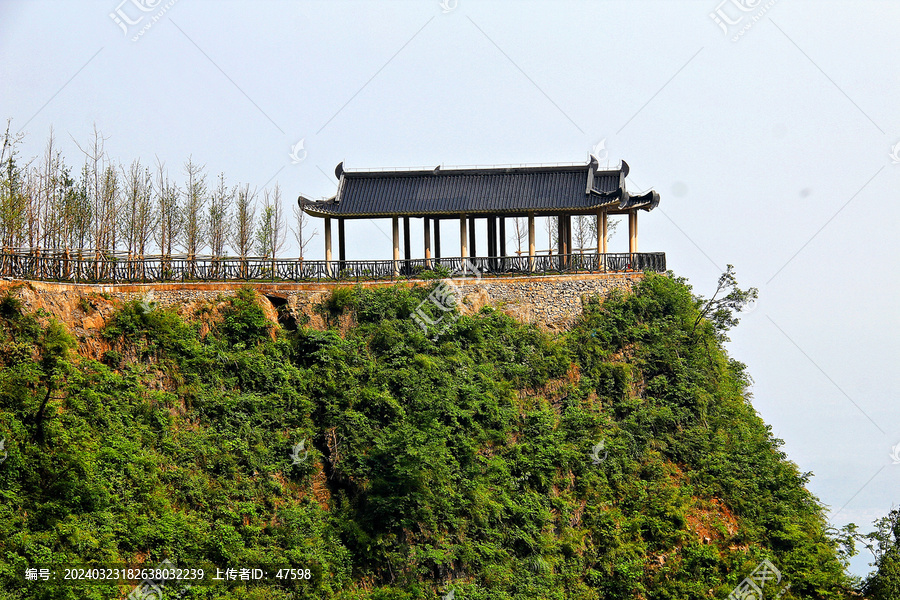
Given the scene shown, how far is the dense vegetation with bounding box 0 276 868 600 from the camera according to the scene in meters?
21.1

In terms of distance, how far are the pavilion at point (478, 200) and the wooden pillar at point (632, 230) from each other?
36mm

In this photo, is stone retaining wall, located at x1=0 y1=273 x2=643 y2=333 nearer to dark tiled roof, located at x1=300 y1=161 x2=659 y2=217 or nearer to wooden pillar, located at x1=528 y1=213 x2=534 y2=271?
wooden pillar, located at x1=528 y1=213 x2=534 y2=271

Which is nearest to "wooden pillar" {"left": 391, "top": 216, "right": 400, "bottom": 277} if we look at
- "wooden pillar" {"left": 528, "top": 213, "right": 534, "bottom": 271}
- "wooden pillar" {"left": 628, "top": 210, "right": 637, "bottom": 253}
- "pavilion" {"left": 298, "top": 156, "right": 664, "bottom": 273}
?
"pavilion" {"left": 298, "top": 156, "right": 664, "bottom": 273}

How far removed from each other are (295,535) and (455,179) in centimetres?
1485

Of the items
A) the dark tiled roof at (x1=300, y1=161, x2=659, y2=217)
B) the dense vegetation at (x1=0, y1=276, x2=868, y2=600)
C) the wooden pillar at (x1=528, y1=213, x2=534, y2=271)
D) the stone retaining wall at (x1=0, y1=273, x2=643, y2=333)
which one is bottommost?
the dense vegetation at (x1=0, y1=276, x2=868, y2=600)

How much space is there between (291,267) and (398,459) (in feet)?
28.7

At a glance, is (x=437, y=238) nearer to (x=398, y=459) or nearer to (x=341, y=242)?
(x=341, y=242)

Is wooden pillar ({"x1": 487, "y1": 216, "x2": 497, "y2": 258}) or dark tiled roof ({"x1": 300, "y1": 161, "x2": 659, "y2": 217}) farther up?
dark tiled roof ({"x1": 300, "y1": 161, "x2": 659, "y2": 217})

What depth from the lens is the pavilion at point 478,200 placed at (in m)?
31.4

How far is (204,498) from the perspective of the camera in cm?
2250

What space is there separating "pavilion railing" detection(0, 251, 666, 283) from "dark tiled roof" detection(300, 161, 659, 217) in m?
1.79

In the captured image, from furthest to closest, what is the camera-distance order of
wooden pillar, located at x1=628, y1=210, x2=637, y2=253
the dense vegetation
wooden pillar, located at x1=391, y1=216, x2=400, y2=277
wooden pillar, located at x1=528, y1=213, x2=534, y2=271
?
wooden pillar, located at x1=628, y1=210, x2=637, y2=253 < wooden pillar, located at x1=391, y1=216, x2=400, y2=277 < wooden pillar, located at x1=528, y1=213, x2=534, y2=271 < the dense vegetation

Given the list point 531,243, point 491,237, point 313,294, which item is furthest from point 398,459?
point 491,237

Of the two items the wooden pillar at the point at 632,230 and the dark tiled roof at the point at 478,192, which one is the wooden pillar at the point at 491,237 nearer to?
the dark tiled roof at the point at 478,192
